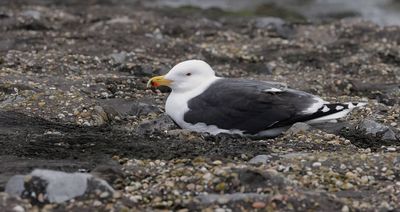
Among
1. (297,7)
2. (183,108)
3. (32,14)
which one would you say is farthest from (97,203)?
(297,7)

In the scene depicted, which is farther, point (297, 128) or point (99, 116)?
point (99, 116)

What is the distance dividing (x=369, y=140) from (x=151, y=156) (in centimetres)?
198

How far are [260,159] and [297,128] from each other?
40.8 inches

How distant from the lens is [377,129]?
6.78m

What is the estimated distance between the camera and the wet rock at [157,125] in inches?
273

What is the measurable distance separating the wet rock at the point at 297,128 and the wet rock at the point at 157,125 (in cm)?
105

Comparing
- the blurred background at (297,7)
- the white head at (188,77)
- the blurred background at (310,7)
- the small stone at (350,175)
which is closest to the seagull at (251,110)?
the white head at (188,77)

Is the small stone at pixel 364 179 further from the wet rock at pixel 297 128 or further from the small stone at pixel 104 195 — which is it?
the small stone at pixel 104 195

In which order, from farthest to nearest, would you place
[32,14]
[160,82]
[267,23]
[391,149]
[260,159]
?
[267,23], [32,14], [160,82], [391,149], [260,159]

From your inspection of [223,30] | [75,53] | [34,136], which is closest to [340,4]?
[223,30]

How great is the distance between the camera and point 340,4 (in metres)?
16.0

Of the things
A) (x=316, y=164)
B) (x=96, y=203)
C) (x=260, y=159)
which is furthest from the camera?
(x=260, y=159)

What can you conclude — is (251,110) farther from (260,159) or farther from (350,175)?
(350,175)

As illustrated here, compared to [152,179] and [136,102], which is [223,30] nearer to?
[136,102]
